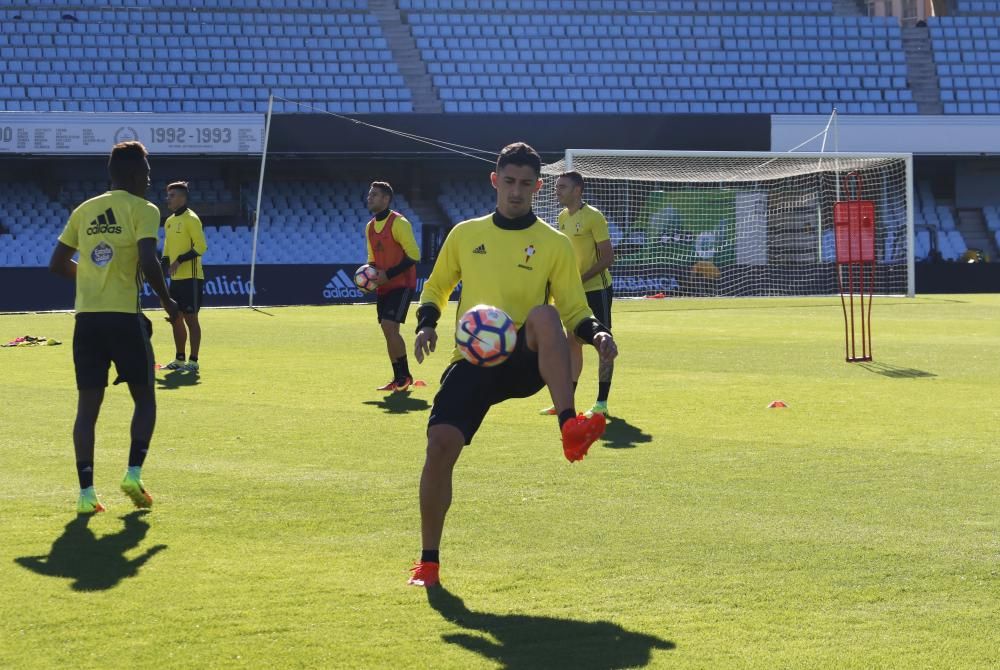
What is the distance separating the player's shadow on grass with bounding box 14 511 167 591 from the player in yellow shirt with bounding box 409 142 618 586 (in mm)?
1385

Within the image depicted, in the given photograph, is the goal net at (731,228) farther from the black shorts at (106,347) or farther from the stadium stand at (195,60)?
the black shorts at (106,347)

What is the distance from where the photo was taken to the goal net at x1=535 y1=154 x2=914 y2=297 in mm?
34188

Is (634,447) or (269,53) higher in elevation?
(269,53)

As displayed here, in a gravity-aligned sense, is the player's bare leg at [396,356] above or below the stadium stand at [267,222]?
below

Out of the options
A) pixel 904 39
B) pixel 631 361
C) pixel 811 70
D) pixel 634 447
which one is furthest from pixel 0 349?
pixel 904 39

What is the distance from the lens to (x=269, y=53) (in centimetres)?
3981

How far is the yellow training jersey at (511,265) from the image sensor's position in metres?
5.94

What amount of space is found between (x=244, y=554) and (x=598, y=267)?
608 centimetres

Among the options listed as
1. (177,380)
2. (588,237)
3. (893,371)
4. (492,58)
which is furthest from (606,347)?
(492,58)

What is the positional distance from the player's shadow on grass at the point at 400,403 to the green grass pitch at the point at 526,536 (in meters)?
0.06

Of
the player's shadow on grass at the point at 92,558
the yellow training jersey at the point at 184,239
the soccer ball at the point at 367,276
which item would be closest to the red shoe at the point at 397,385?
the soccer ball at the point at 367,276

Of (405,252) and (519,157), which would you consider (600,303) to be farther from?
(519,157)

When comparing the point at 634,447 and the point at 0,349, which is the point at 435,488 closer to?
the point at 634,447

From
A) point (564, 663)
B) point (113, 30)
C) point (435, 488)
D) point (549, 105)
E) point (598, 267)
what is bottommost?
point (564, 663)
